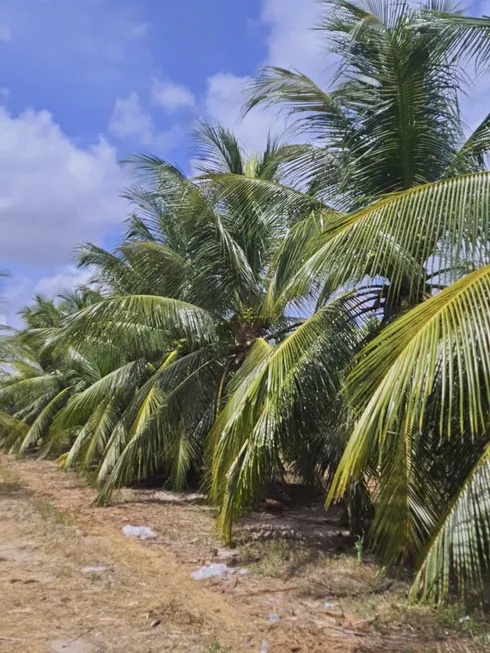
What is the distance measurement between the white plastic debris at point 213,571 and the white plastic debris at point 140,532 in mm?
1816

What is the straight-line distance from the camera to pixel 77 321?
8.88m

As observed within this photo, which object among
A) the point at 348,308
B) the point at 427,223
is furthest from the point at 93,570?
the point at 427,223

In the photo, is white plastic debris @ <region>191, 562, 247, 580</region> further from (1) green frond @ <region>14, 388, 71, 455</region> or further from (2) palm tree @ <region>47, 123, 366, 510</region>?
(1) green frond @ <region>14, 388, 71, 455</region>

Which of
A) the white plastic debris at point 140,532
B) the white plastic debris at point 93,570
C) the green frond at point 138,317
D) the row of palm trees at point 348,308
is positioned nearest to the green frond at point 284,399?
the row of palm trees at point 348,308

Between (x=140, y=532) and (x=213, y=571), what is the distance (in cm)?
225

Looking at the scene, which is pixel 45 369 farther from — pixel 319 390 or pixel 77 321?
pixel 319 390

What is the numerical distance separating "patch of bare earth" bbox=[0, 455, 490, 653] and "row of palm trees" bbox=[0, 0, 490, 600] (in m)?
0.57

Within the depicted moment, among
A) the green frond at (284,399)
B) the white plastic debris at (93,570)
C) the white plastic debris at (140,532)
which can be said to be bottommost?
the white plastic debris at (93,570)

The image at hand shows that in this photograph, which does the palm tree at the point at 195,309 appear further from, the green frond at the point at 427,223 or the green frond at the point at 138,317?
the green frond at the point at 427,223

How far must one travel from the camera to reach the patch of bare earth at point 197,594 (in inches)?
193

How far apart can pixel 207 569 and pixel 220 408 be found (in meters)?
3.69

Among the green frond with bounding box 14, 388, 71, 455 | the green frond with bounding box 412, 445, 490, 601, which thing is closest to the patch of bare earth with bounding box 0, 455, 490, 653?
the green frond with bounding box 412, 445, 490, 601

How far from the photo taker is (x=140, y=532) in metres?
8.91

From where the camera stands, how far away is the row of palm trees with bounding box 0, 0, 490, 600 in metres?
3.93
